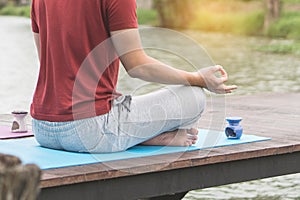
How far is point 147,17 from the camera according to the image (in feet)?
119

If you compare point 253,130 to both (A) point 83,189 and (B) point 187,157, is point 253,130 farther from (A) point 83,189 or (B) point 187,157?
(A) point 83,189

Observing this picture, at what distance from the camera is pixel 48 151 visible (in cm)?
420

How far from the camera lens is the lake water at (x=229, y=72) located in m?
6.31

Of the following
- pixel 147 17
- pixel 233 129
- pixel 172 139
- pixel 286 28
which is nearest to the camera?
pixel 172 139

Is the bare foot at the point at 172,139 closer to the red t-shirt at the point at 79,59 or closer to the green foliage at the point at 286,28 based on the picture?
the red t-shirt at the point at 79,59

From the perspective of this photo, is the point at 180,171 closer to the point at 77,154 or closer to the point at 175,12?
the point at 77,154

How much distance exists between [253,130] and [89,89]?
1.38 metres

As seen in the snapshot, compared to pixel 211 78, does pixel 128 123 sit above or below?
below

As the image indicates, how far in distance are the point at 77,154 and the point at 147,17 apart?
32.4 metres

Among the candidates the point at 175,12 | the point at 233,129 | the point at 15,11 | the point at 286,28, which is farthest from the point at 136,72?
the point at 15,11

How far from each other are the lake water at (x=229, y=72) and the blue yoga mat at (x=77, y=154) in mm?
727

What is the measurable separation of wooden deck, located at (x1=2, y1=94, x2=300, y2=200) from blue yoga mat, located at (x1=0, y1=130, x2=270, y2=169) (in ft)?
0.20

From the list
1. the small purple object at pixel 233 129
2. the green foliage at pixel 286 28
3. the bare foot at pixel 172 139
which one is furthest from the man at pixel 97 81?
the green foliage at pixel 286 28

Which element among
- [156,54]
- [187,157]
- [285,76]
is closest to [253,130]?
[187,157]
